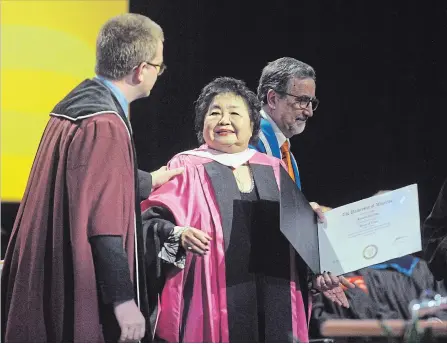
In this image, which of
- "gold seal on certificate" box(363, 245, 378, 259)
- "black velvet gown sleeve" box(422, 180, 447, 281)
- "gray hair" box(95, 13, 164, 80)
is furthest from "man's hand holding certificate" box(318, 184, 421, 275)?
"gray hair" box(95, 13, 164, 80)

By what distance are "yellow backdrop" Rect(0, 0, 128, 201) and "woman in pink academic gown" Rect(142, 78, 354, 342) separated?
606mm

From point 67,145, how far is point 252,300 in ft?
3.09

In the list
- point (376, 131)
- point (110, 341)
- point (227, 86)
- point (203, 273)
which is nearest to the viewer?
point (110, 341)

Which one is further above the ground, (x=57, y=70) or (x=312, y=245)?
(x=57, y=70)

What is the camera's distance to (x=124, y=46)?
2.94 meters

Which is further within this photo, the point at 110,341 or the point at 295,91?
the point at 295,91

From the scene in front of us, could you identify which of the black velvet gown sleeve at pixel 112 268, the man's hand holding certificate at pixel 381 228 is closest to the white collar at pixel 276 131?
the man's hand holding certificate at pixel 381 228

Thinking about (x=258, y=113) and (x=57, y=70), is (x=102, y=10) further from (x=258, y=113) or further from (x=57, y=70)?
(x=258, y=113)

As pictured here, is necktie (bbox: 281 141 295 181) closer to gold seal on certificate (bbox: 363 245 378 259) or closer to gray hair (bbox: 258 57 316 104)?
gray hair (bbox: 258 57 316 104)

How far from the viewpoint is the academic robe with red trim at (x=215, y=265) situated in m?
3.04

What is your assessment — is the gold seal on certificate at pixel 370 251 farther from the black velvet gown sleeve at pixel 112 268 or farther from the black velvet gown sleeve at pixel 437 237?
the black velvet gown sleeve at pixel 112 268

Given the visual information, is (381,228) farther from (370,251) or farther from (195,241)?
(195,241)

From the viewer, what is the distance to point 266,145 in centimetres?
337

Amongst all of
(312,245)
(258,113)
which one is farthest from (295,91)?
(312,245)
